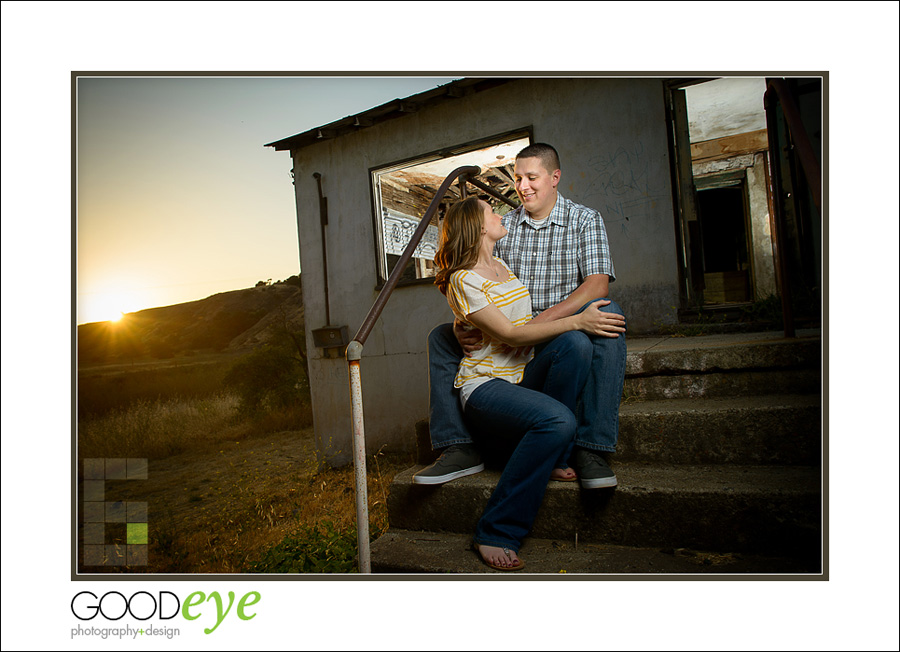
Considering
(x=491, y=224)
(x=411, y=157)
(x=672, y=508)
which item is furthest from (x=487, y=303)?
(x=411, y=157)

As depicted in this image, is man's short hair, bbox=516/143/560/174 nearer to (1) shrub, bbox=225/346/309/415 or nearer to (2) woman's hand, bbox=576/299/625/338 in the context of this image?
(2) woman's hand, bbox=576/299/625/338

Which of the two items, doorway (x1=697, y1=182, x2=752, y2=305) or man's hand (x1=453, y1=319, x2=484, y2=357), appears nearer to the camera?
man's hand (x1=453, y1=319, x2=484, y2=357)

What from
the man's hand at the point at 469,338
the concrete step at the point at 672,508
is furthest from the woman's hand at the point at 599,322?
the concrete step at the point at 672,508

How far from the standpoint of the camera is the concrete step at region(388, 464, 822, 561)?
1.38 metres

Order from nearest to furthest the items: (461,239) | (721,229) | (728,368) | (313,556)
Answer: (461,239) → (313,556) → (728,368) → (721,229)

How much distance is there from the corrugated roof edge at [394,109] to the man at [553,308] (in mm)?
1799

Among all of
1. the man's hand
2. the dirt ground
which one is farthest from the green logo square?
the man's hand

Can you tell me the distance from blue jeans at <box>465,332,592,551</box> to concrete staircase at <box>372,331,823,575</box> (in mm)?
113

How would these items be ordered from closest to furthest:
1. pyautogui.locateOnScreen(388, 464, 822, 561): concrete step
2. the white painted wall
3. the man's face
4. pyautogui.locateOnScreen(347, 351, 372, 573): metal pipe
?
pyautogui.locateOnScreen(388, 464, 822, 561): concrete step
pyautogui.locateOnScreen(347, 351, 372, 573): metal pipe
the man's face
the white painted wall

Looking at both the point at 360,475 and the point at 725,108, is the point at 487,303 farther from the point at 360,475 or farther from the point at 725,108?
the point at 725,108

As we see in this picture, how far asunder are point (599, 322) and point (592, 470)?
17.6 inches

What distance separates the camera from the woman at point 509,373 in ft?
4.84

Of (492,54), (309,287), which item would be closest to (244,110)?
(492,54)

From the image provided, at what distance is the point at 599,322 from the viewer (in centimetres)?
158
